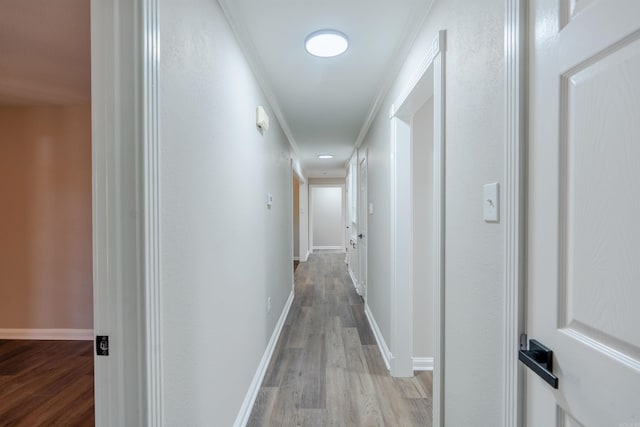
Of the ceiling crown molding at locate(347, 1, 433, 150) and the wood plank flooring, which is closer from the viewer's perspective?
the ceiling crown molding at locate(347, 1, 433, 150)

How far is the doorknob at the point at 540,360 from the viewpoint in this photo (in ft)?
2.13

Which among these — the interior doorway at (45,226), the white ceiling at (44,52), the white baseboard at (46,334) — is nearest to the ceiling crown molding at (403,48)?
the white ceiling at (44,52)

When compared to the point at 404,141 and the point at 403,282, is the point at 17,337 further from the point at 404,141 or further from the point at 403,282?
the point at 404,141

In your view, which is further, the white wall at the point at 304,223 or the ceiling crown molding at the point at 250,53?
the white wall at the point at 304,223

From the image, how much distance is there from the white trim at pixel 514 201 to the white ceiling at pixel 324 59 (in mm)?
820

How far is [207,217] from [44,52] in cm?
192

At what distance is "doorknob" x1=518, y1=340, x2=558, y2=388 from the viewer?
2.13 feet

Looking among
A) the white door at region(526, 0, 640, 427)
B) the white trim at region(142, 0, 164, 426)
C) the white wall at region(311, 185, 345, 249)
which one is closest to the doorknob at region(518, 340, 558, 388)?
the white door at region(526, 0, 640, 427)

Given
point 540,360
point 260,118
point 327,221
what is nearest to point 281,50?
point 260,118

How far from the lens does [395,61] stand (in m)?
1.93

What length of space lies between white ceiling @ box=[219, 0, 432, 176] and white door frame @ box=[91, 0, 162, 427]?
0.82 meters

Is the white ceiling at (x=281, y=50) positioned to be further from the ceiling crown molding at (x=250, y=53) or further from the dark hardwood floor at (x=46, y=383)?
the dark hardwood floor at (x=46, y=383)

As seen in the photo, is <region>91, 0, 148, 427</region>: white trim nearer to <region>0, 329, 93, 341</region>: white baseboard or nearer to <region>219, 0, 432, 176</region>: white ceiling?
<region>219, 0, 432, 176</region>: white ceiling

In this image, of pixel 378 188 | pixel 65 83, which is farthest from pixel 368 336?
pixel 65 83
